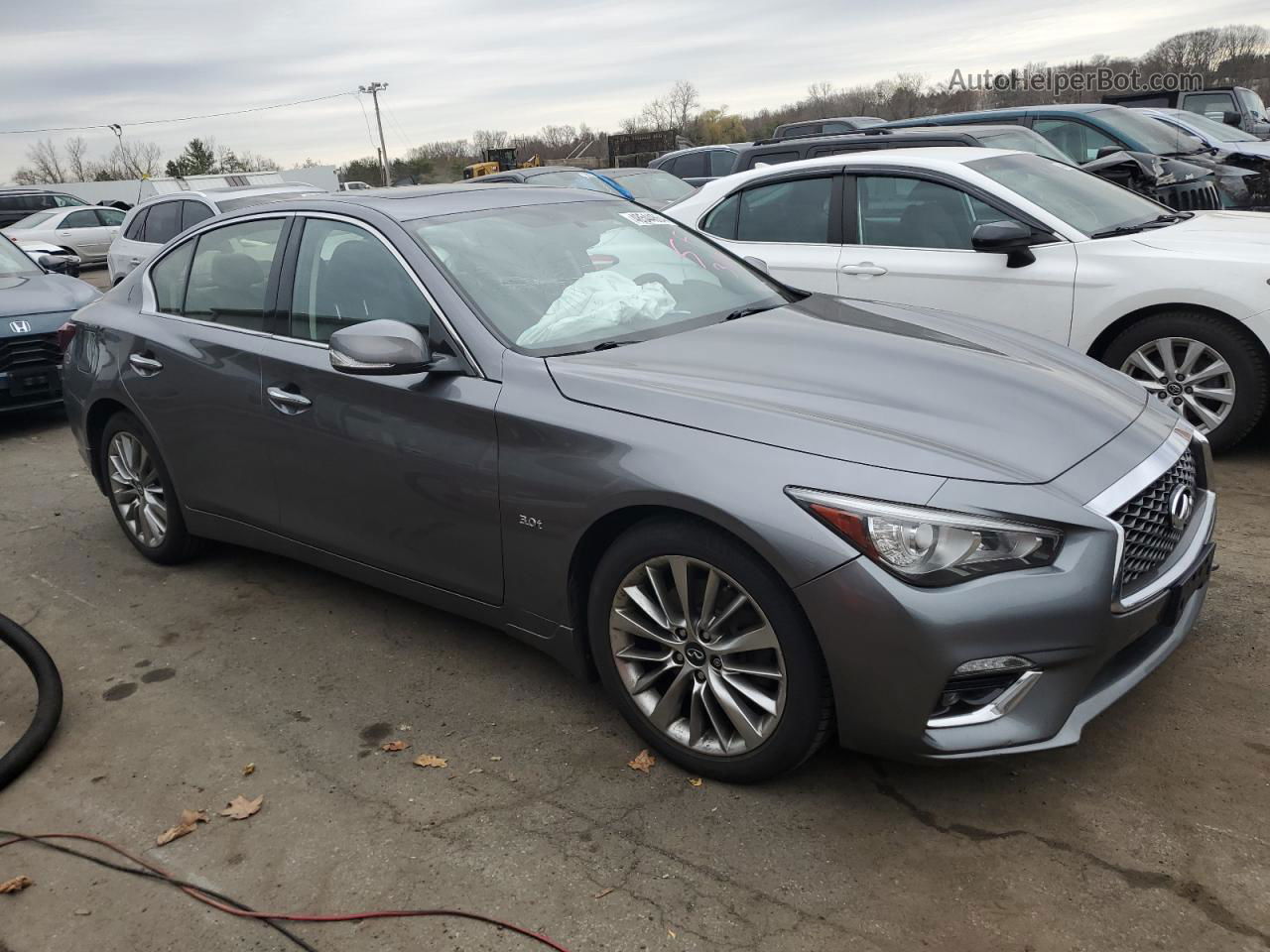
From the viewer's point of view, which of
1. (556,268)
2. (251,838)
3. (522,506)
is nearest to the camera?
(251,838)

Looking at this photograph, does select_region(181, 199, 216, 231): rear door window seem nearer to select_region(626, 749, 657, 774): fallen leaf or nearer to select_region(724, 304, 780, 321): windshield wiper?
select_region(724, 304, 780, 321): windshield wiper

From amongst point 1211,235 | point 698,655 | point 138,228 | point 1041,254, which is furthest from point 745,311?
point 138,228

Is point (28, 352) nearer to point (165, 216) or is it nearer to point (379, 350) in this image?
point (165, 216)

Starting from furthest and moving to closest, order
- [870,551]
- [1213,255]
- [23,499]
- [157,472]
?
[23,499] < [1213,255] < [157,472] < [870,551]

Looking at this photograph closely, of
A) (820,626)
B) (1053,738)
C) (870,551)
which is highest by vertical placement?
(870,551)

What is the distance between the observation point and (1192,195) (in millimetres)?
9039

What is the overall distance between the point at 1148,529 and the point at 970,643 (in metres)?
Result: 0.69

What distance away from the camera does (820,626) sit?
263cm

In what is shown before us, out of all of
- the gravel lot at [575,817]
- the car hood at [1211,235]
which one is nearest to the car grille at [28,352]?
the gravel lot at [575,817]

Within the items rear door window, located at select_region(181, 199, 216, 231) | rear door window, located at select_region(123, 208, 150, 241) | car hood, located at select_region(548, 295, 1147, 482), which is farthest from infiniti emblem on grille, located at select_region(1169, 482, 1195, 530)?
rear door window, located at select_region(123, 208, 150, 241)

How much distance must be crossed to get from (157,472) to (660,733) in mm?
2926

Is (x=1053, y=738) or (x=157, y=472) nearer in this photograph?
(x=1053, y=738)

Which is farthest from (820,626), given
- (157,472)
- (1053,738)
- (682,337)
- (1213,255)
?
(1213,255)

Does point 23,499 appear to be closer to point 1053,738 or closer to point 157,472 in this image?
point 157,472
